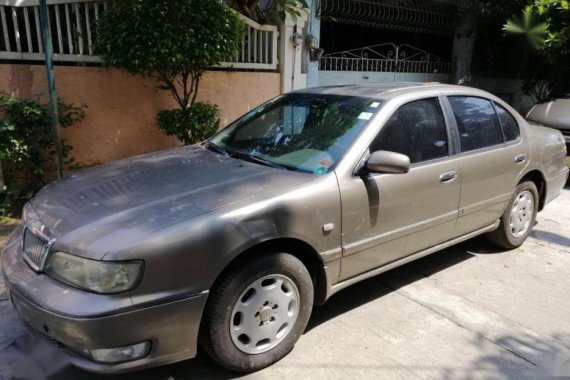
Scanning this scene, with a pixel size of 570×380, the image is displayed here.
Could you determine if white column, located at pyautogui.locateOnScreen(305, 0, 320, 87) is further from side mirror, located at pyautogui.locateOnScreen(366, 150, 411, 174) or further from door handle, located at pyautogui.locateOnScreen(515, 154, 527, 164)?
side mirror, located at pyautogui.locateOnScreen(366, 150, 411, 174)

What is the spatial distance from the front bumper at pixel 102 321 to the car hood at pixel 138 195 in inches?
8.8

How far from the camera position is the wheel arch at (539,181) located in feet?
14.8

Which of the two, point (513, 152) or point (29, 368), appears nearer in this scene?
point (29, 368)

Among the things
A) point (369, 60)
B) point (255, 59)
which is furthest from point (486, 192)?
point (369, 60)

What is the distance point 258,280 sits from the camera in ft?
8.47

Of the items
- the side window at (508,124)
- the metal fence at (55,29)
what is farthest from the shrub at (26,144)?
the side window at (508,124)

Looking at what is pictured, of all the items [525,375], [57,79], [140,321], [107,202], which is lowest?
[525,375]

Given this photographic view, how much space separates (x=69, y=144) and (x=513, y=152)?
192 inches

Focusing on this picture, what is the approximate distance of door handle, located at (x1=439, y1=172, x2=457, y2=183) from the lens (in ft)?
11.5

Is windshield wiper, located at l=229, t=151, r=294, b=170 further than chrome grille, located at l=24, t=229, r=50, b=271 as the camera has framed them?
Yes

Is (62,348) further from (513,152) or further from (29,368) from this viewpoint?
(513,152)

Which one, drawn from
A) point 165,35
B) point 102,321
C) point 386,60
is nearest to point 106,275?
point 102,321

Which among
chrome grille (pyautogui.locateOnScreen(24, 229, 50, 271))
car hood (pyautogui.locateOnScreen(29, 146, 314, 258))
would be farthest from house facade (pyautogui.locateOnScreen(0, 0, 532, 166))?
chrome grille (pyautogui.locateOnScreen(24, 229, 50, 271))

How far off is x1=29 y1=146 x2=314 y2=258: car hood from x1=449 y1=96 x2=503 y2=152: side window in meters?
1.63
